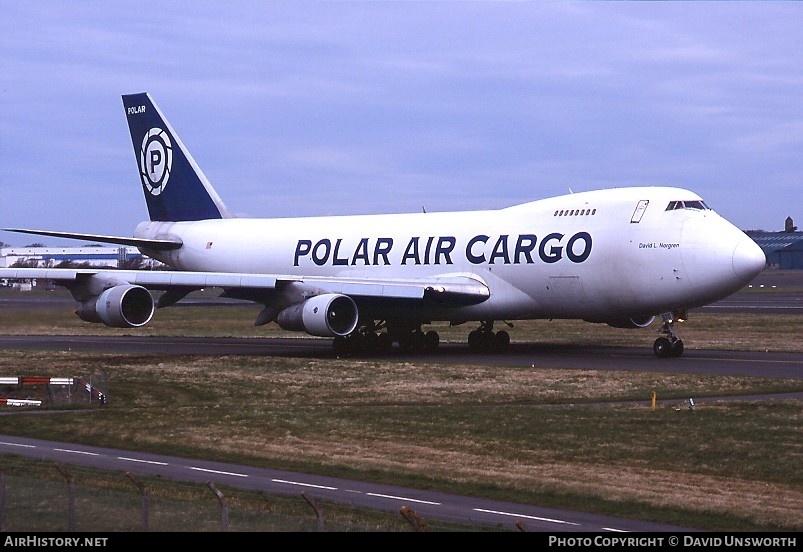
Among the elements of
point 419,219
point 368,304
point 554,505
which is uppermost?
point 419,219

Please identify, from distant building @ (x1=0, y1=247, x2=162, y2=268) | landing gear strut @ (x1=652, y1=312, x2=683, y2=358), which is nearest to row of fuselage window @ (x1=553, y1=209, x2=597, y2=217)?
landing gear strut @ (x1=652, y1=312, x2=683, y2=358)

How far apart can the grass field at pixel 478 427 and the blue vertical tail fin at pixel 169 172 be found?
585 inches

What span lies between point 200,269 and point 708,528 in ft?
139

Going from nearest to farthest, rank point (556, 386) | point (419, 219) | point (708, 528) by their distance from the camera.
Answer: point (708, 528) → point (556, 386) → point (419, 219)

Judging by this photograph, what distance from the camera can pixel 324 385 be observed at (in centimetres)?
3734

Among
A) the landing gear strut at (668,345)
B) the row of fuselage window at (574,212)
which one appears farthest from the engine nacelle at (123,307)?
the landing gear strut at (668,345)

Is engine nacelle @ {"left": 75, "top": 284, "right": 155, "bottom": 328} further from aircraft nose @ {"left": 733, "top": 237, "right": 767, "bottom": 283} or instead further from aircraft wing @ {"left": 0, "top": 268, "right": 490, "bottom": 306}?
aircraft nose @ {"left": 733, "top": 237, "right": 767, "bottom": 283}

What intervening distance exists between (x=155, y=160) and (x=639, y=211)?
26299mm

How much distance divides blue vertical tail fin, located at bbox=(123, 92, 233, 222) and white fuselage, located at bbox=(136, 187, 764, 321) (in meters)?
6.41

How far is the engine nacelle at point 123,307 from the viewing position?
45.7 metres

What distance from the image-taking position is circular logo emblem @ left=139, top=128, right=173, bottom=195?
59.7m
